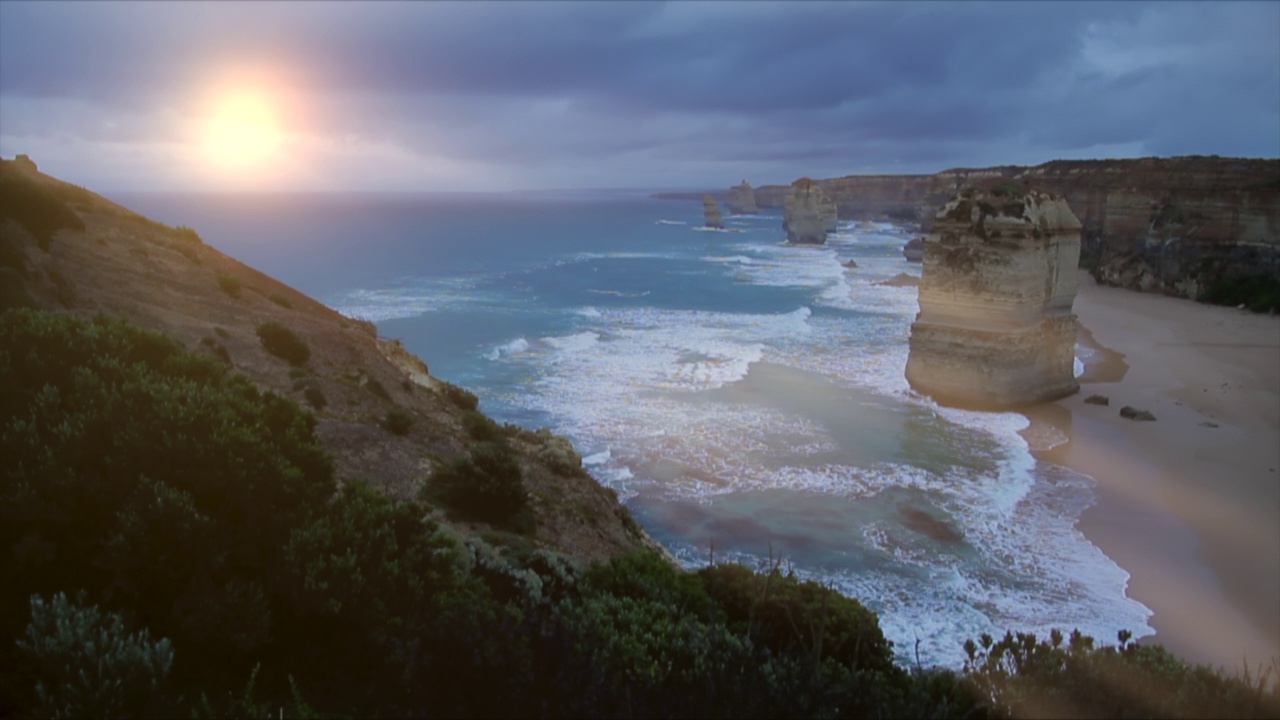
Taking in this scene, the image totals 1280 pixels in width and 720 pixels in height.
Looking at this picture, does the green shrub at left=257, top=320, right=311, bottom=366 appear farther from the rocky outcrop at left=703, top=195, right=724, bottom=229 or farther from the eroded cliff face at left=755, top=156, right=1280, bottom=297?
the rocky outcrop at left=703, top=195, right=724, bottom=229

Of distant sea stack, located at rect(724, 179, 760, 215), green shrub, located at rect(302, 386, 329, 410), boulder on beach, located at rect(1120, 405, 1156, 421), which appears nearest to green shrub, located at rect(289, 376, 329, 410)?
green shrub, located at rect(302, 386, 329, 410)

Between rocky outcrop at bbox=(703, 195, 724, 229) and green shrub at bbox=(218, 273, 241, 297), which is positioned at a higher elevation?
green shrub at bbox=(218, 273, 241, 297)

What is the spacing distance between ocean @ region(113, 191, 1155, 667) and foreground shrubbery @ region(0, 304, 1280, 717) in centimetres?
104

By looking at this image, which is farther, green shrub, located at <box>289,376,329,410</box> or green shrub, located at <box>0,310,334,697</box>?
green shrub, located at <box>289,376,329,410</box>

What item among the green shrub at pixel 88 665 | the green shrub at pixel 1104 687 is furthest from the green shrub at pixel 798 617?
the green shrub at pixel 88 665

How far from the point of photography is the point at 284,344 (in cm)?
1518

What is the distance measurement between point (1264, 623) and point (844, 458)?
29.4ft

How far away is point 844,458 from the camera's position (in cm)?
1969

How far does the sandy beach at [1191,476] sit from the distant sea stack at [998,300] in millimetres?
1352

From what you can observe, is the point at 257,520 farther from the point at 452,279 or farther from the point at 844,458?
the point at 452,279

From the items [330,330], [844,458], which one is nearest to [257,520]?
[330,330]

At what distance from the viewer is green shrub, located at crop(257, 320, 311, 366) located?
15.0 m

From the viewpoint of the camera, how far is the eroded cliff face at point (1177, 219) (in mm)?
43812

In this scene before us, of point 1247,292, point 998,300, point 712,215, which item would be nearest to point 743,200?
point 712,215
